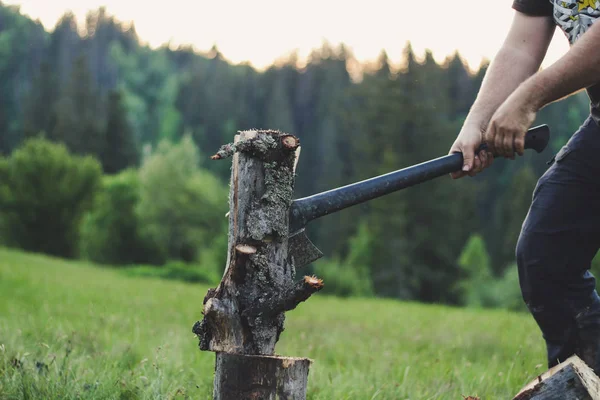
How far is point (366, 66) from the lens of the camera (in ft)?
194

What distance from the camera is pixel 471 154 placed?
285 cm

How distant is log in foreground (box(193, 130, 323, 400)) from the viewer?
2268mm

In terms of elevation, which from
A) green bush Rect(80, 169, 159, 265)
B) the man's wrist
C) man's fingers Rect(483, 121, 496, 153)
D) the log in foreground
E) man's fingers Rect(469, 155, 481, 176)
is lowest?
the log in foreground

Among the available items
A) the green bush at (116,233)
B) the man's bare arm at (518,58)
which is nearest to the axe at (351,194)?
the man's bare arm at (518,58)

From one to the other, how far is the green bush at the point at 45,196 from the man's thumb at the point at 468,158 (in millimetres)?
34916

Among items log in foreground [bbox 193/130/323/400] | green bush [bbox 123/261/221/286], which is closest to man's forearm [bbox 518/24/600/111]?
log in foreground [bbox 193/130/323/400]

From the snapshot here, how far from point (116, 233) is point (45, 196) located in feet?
36.0

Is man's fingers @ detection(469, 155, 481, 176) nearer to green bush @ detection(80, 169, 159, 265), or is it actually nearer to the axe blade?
the axe blade

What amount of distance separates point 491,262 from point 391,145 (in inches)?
734

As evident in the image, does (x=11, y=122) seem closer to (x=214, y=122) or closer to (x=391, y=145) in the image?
(x=214, y=122)

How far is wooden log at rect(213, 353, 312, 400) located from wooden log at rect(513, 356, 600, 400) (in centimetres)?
99

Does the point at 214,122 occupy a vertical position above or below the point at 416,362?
above

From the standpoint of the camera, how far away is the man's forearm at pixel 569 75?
8.11 ft

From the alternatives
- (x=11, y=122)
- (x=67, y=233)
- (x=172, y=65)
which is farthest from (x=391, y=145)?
(x=172, y=65)
